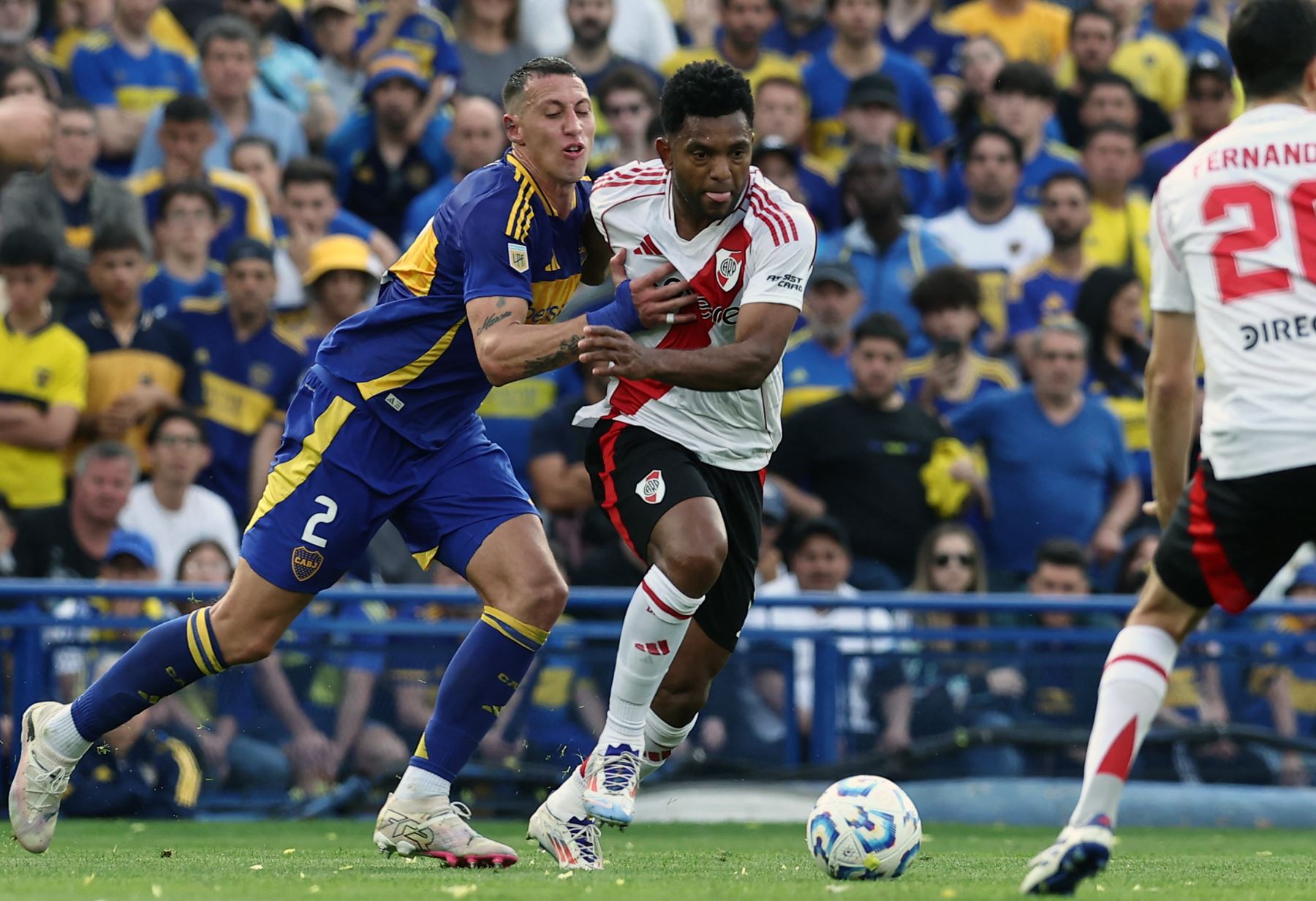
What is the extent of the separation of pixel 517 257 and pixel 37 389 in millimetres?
5024

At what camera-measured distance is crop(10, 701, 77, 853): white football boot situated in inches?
272

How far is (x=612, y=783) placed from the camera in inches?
260

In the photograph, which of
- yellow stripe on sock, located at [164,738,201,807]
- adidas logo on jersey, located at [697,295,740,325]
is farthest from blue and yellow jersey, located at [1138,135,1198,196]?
yellow stripe on sock, located at [164,738,201,807]

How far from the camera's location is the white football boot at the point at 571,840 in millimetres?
6629

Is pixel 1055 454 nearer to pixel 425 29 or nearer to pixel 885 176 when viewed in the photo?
pixel 885 176

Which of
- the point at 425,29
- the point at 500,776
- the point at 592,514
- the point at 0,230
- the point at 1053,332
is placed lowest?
the point at 500,776

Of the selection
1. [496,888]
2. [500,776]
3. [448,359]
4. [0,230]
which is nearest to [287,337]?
[0,230]

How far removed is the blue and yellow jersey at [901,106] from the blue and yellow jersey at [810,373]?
2.46 metres

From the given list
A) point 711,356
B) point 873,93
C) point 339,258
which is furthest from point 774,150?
point 711,356

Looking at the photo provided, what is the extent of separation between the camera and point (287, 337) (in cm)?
1137

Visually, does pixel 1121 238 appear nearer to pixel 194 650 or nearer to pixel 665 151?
pixel 665 151

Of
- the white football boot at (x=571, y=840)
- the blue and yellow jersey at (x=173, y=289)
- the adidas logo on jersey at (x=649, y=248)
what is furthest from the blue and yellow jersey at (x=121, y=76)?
the white football boot at (x=571, y=840)

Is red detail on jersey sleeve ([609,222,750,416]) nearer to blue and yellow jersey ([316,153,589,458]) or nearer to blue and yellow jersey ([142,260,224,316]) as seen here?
blue and yellow jersey ([316,153,589,458])

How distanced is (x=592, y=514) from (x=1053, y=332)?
292cm
